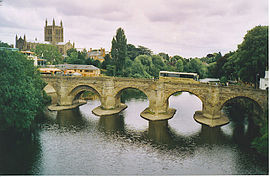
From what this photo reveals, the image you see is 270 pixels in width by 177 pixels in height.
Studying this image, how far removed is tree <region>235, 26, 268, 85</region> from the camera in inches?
1283

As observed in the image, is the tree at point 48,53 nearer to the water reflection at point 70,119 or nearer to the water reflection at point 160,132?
the water reflection at point 70,119

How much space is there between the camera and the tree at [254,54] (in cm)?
3260

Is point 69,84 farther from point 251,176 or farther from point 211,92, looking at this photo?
point 251,176

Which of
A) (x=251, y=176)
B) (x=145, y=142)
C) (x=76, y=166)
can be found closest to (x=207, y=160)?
(x=251, y=176)

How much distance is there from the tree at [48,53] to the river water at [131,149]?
57.5m

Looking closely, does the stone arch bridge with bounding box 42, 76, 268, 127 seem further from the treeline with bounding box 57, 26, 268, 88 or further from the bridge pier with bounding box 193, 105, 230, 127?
the treeline with bounding box 57, 26, 268, 88

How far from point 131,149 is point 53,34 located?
472ft

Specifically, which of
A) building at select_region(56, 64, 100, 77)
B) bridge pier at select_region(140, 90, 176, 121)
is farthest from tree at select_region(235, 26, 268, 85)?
building at select_region(56, 64, 100, 77)

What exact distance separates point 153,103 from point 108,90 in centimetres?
1103

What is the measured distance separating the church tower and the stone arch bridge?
366 ft

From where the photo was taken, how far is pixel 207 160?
26.5 metres

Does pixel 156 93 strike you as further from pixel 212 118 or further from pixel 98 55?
pixel 98 55

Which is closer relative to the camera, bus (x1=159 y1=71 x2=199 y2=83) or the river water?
the river water

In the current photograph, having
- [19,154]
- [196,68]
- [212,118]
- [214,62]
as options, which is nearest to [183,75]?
[212,118]
